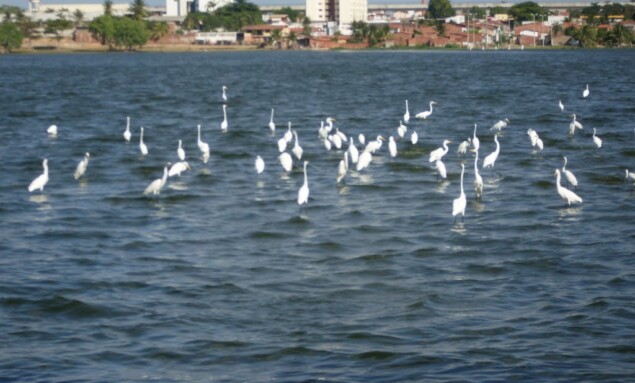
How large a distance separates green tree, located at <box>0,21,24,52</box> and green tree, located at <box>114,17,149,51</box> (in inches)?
522

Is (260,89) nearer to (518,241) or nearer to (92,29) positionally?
(518,241)

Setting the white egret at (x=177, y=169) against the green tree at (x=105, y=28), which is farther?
the green tree at (x=105, y=28)

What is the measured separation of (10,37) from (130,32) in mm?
16288

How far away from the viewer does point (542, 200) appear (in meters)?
21.4

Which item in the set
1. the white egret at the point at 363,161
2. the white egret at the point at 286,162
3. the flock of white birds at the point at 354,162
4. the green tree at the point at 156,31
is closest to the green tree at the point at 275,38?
the green tree at the point at 156,31

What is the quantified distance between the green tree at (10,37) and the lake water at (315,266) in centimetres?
12743

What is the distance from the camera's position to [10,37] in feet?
507

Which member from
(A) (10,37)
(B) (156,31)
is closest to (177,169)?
(A) (10,37)

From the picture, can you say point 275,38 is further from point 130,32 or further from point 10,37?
point 10,37

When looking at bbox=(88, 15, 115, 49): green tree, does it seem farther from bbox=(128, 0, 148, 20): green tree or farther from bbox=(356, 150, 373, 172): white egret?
bbox=(356, 150, 373, 172): white egret

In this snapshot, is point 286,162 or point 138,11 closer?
point 286,162

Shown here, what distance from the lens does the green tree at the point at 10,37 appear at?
154625 millimetres

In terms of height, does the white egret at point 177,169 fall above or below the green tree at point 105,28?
below

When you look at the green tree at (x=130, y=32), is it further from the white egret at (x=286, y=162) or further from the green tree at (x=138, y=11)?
the white egret at (x=286, y=162)
